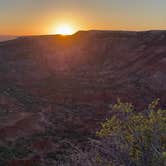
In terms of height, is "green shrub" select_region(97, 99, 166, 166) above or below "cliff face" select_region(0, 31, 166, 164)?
below

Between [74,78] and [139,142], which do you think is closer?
[139,142]

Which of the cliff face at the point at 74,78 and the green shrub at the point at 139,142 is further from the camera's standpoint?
the cliff face at the point at 74,78

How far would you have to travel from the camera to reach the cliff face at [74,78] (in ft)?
120

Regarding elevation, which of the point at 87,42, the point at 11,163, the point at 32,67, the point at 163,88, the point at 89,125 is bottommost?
the point at 11,163

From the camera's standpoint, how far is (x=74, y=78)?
2074 inches

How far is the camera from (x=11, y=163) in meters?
25.7

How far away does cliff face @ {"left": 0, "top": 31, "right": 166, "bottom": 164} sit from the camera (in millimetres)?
36438

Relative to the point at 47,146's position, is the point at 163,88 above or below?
above

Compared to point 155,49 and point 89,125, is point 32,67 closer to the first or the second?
point 155,49

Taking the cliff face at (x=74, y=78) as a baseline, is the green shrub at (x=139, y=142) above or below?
below

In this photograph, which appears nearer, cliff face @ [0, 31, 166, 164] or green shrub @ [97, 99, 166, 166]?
green shrub @ [97, 99, 166, 166]

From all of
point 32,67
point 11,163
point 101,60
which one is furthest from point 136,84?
point 11,163

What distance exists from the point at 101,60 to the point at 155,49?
7816 millimetres

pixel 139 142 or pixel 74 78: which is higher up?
pixel 74 78
